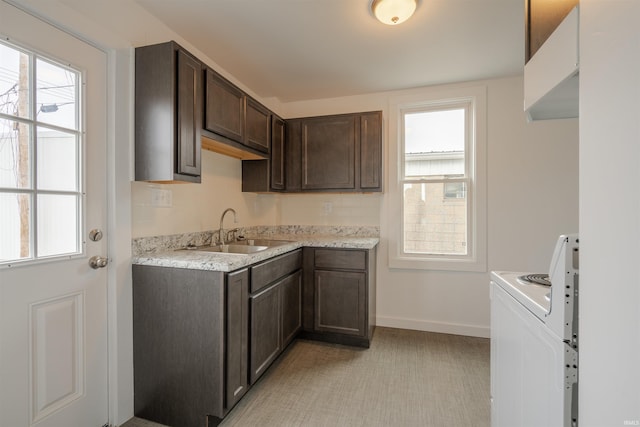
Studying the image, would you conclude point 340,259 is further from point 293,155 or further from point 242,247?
point 293,155

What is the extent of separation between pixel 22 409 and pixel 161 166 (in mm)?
1218

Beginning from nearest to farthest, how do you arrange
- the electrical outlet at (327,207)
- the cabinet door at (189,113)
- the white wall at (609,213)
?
the white wall at (609,213) → the cabinet door at (189,113) → the electrical outlet at (327,207)

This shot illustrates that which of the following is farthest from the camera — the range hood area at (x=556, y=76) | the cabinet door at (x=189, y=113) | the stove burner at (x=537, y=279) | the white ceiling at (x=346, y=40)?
the white ceiling at (x=346, y=40)

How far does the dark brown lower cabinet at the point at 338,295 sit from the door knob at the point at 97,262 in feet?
4.83

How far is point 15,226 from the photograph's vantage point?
3.93 ft

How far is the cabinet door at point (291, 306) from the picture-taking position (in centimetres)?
224

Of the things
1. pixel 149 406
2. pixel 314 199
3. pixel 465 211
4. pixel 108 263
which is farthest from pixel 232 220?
pixel 465 211

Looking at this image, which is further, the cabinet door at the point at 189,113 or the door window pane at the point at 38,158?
the cabinet door at the point at 189,113

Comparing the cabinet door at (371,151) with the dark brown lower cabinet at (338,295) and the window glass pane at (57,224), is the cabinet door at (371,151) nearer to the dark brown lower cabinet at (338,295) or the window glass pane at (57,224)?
the dark brown lower cabinet at (338,295)

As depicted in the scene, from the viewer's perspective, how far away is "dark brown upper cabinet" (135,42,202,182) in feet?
5.17

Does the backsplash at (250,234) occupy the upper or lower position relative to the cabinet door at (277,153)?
lower

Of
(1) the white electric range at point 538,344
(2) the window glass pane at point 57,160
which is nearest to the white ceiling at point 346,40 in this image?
(2) the window glass pane at point 57,160

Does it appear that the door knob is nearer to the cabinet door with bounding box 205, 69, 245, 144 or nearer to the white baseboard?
the cabinet door with bounding box 205, 69, 245, 144

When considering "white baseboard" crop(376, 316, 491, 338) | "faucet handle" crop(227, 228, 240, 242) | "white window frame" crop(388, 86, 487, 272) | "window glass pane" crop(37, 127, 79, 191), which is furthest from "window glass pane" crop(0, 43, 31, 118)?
"white baseboard" crop(376, 316, 491, 338)
